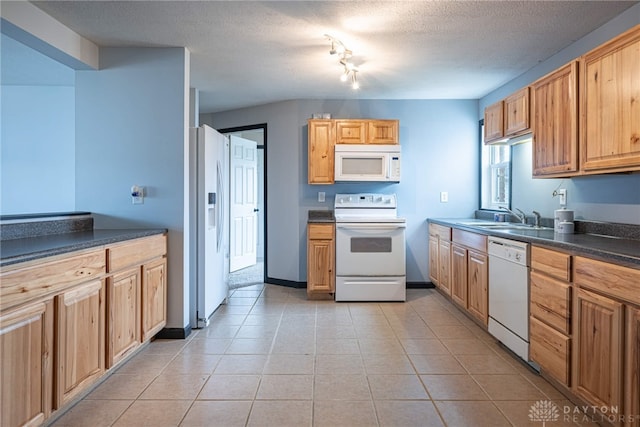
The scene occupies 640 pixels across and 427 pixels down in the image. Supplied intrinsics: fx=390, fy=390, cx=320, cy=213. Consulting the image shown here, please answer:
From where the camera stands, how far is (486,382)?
228 cm

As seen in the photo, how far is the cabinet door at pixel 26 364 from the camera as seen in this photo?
1.45 m

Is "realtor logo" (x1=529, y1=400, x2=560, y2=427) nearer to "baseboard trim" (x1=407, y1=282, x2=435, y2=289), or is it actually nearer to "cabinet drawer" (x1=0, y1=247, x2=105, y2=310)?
"cabinet drawer" (x1=0, y1=247, x2=105, y2=310)

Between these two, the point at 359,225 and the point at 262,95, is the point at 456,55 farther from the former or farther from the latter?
the point at 262,95

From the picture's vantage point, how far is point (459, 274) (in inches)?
142

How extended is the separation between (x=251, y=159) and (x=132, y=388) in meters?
4.41

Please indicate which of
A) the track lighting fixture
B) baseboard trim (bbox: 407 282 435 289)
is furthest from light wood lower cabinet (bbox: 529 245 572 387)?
baseboard trim (bbox: 407 282 435 289)

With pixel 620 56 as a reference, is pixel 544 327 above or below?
below

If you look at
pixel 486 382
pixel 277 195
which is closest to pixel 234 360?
pixel 486 382

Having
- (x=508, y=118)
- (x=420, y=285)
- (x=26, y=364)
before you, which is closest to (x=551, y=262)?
(x=508, y=118)

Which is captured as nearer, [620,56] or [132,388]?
[620,56]

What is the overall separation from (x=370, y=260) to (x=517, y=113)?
1954 millimetres

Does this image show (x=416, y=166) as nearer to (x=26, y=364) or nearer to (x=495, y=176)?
(x=495, y=176)

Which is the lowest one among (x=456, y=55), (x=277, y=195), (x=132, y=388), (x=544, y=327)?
(x=132, y=388)

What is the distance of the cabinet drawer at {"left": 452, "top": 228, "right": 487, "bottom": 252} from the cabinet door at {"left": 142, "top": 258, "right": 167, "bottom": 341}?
97.5 inches
